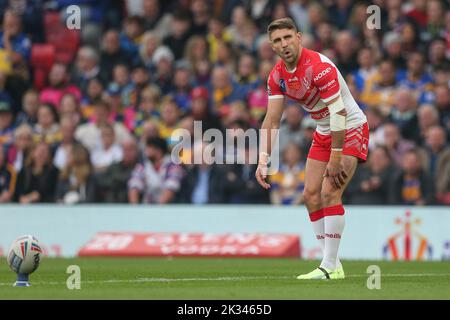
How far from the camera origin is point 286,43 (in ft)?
36.3

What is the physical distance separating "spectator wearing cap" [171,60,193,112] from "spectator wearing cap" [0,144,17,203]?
10.9 ft

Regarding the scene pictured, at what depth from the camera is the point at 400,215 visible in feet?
56.9

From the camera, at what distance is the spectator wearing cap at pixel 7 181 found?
19.9 meters

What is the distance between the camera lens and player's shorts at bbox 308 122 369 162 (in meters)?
11.5

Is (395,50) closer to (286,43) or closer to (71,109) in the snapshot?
(71,109)

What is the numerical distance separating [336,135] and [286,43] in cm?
104

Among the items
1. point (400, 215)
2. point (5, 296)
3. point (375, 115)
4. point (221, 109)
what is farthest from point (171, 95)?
point (5, 296)

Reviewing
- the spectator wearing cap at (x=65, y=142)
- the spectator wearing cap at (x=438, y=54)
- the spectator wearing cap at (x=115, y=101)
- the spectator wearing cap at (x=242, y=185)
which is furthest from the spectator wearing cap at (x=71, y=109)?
the spectator wearing cap at (x=438, y=54)

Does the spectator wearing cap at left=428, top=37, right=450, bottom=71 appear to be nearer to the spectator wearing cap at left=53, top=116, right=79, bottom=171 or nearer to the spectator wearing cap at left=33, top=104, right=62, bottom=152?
the spectator wearing cap at left=53, top=116, right=79, bottom=171

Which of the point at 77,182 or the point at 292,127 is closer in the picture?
the point at 292,127

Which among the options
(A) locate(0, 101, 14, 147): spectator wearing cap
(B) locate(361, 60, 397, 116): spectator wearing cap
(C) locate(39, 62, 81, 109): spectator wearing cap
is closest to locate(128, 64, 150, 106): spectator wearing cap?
(C) locate(39, 62, 81, 109): spectator wearing cap

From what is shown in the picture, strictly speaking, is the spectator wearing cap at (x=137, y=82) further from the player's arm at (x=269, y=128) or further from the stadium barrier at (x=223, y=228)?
the player's arm at (x=269, y=128)

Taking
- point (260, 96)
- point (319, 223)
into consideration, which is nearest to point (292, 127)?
point (260, 96)
